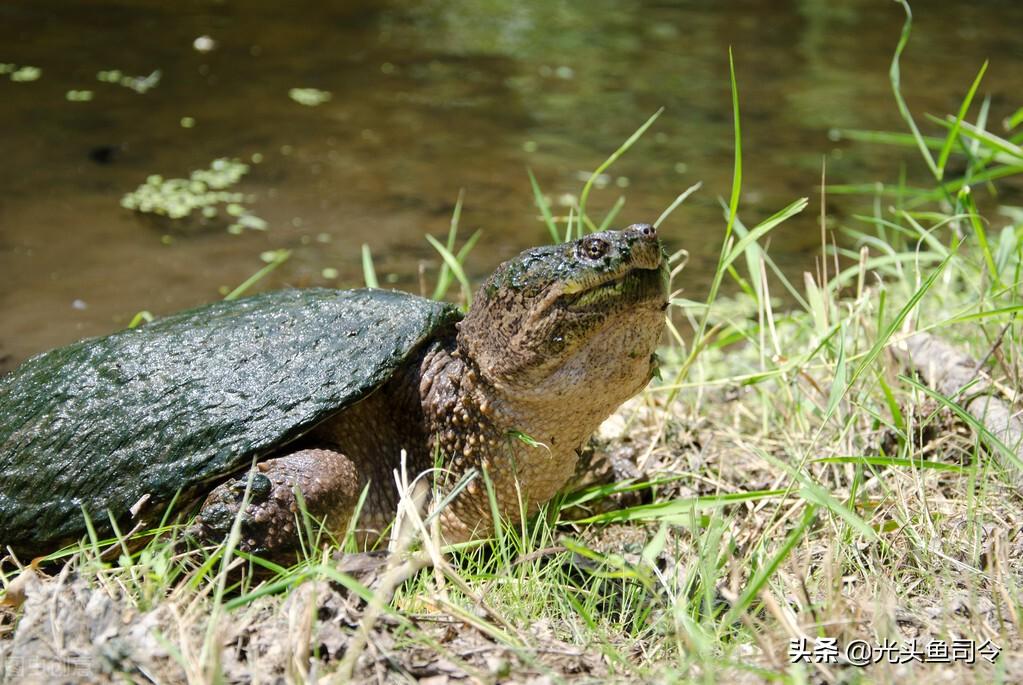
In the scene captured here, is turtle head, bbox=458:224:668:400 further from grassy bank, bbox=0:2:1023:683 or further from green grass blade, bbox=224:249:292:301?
green grass blade, bbox=224:249:292:301

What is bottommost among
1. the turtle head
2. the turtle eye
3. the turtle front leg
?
the turtle front leg

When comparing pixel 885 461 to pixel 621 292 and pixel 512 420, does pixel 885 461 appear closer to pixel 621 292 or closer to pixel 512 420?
pixel 621 292

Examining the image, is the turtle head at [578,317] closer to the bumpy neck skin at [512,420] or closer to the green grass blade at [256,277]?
the bumpy neck skin at [512,420]

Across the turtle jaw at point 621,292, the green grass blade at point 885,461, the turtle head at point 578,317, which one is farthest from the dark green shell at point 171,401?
the green grass blade at point 885,461

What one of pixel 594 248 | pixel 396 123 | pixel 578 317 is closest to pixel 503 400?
pixel 578 317

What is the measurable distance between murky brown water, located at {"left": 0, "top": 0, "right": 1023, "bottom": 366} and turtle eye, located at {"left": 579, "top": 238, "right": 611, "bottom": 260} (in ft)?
7.84

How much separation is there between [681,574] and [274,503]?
3.01 feet

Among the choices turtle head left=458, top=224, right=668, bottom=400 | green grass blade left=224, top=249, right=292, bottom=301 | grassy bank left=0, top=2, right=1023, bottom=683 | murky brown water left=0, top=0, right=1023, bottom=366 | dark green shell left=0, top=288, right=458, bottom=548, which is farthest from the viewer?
murky brown water left=0, top=0, right=1023, bottom=366

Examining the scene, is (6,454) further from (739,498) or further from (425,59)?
(425,59)

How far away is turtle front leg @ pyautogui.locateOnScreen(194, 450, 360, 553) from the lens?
2.03 meters

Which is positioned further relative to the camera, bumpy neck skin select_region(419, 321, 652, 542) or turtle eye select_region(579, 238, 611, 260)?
bumpy neck skin select_region(419, 321, 652, 542)

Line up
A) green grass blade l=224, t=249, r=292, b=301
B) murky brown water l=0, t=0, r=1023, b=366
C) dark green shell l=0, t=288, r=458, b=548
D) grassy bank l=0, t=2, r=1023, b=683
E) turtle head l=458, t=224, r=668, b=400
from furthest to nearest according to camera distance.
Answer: murky brown water l=0, t=0, r=1023, b=366
green grass blade l=224, t=249, r=292, b=301
dark green shell l=0, t=288, r=458, b=548
turtle head l=458, t=224, r=668, b=400
grassy bank l=0, t=2, r=1023, b=683

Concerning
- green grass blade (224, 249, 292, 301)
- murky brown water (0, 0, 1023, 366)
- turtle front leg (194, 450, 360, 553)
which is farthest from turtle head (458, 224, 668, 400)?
murky brown water (0, 0, 1023, 366)

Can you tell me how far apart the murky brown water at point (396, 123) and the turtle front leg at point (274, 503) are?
5.82ft
